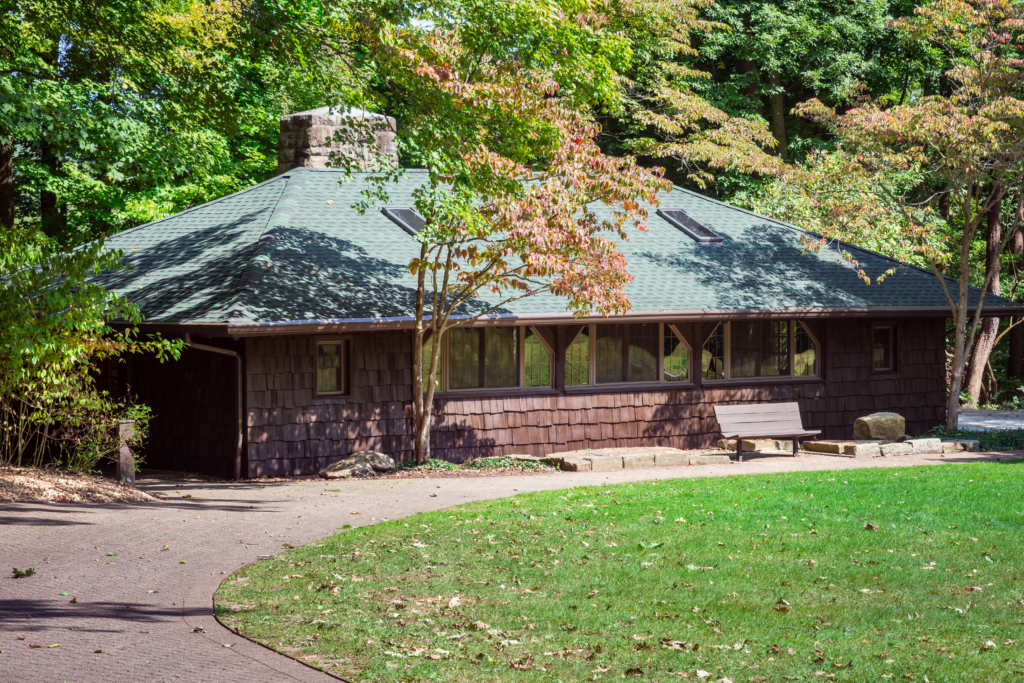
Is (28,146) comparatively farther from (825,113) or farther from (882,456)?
(882,456)

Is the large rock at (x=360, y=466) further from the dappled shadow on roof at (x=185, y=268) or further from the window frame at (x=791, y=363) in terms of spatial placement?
the window frame at (x=791, y=363)

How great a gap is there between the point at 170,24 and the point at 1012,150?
15.2m

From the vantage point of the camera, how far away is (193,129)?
2081 centimetres

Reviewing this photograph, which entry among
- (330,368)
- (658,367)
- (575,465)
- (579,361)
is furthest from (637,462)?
(330,368)

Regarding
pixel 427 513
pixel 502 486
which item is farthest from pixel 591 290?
pixel 427 513

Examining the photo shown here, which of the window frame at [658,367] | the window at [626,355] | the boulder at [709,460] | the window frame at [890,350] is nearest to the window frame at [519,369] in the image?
the window at [626,355]

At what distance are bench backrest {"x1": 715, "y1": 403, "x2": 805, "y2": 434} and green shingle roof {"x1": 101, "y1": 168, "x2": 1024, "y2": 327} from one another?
1.76 metres

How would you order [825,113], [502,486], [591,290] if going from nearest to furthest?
[502,486], [591,290], [825,113]

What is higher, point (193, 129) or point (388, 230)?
point (193, 129)

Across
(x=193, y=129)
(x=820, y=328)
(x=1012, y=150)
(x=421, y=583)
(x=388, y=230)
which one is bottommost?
(x=421, y=583)

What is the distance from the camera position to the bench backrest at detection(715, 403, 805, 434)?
14.5 metres

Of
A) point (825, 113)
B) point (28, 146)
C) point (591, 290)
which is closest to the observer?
point (591, 290)

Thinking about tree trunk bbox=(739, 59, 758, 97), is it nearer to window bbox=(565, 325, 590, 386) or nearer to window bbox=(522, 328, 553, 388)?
window bbox=(565, 325, 590, 386)

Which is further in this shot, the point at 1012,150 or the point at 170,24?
the point at 170,24
